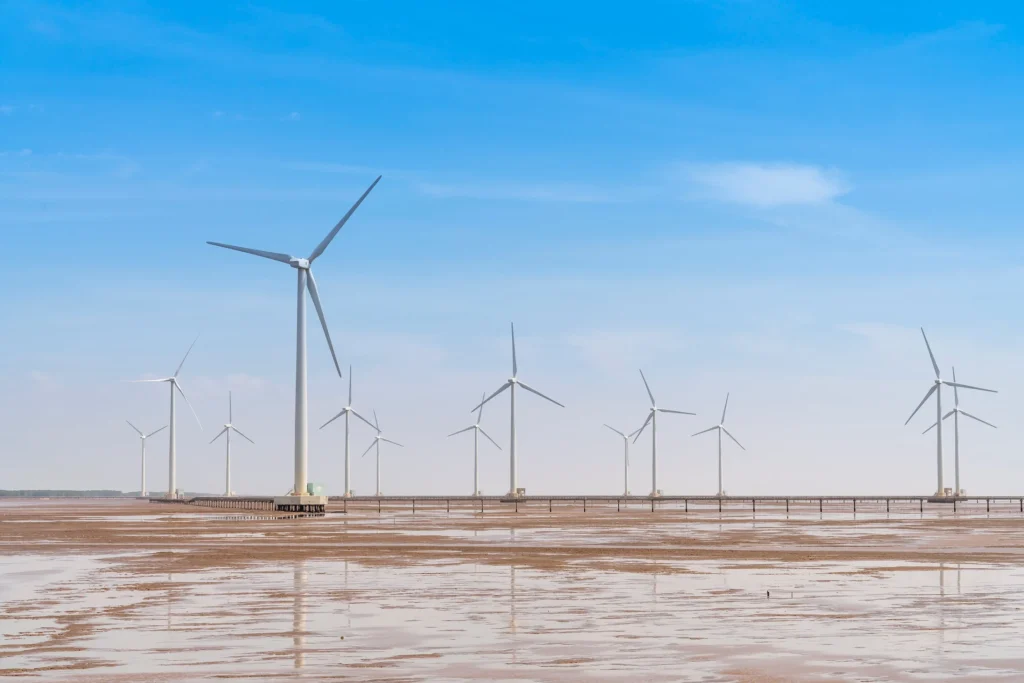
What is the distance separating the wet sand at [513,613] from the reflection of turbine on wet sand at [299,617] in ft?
0.25

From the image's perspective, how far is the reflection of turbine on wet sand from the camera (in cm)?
2008

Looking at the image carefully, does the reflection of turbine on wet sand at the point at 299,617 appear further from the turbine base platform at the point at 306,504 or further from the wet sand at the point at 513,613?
the turbine base platform at the point at 306,504

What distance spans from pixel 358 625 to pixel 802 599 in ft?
32.9

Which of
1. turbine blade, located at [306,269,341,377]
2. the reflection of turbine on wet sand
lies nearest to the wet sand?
the reflection of turbine on wet sand

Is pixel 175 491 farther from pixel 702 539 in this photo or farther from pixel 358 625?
pixel 358 625

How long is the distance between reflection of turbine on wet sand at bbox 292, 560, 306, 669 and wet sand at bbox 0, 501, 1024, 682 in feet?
0.25

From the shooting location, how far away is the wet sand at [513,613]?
1873cm

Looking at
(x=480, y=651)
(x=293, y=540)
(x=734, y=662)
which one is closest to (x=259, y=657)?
(x=480, y=651)

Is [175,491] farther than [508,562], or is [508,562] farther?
[175,491]

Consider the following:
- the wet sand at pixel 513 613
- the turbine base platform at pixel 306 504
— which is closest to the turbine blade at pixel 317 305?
the turbine base platform at pixel 306 504

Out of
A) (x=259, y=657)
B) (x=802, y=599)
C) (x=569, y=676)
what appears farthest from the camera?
(x=802, y=599)

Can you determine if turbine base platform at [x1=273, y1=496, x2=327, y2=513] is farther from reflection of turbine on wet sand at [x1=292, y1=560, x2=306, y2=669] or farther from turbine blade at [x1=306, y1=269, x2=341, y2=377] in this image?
reflection of turbine on wet sand at [x1=292, y1=560, x2=306, y2=669]

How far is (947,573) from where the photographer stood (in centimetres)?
3641

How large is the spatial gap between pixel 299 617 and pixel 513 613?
161 inches
